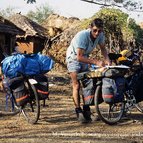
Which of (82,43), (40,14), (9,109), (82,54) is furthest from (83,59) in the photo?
(40,14)

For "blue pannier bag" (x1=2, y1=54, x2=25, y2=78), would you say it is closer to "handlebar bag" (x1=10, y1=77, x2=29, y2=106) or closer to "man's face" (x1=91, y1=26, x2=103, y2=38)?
"handlebar bag" (x1=10, y1=77, x2=29, y2=106)

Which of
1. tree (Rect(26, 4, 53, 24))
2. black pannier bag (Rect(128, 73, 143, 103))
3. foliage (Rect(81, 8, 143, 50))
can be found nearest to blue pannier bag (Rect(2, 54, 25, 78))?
black pannier bag (Rect(128, 73, 143, 103))

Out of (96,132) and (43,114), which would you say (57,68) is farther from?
(96,132)

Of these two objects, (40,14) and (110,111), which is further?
(40,14)

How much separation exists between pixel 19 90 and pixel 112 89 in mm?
1643

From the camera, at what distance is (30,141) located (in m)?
6.27

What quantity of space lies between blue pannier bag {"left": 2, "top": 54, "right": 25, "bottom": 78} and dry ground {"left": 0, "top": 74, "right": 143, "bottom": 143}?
34.4 inches

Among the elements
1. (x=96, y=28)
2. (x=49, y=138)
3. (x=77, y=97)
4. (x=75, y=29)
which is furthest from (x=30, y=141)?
(x=75, y=29)

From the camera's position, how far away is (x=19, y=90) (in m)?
7.88

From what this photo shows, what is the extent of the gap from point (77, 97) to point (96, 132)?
43.4 inches

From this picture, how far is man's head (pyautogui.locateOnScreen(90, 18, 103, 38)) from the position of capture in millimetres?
7750

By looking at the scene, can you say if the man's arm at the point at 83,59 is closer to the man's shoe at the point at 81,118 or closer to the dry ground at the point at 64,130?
the man's shoe at the point at 81,118

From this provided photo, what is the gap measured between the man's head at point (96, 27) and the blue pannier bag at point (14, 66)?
132 cm

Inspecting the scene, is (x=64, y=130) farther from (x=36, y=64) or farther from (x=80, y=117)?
(x=36, y=64)
